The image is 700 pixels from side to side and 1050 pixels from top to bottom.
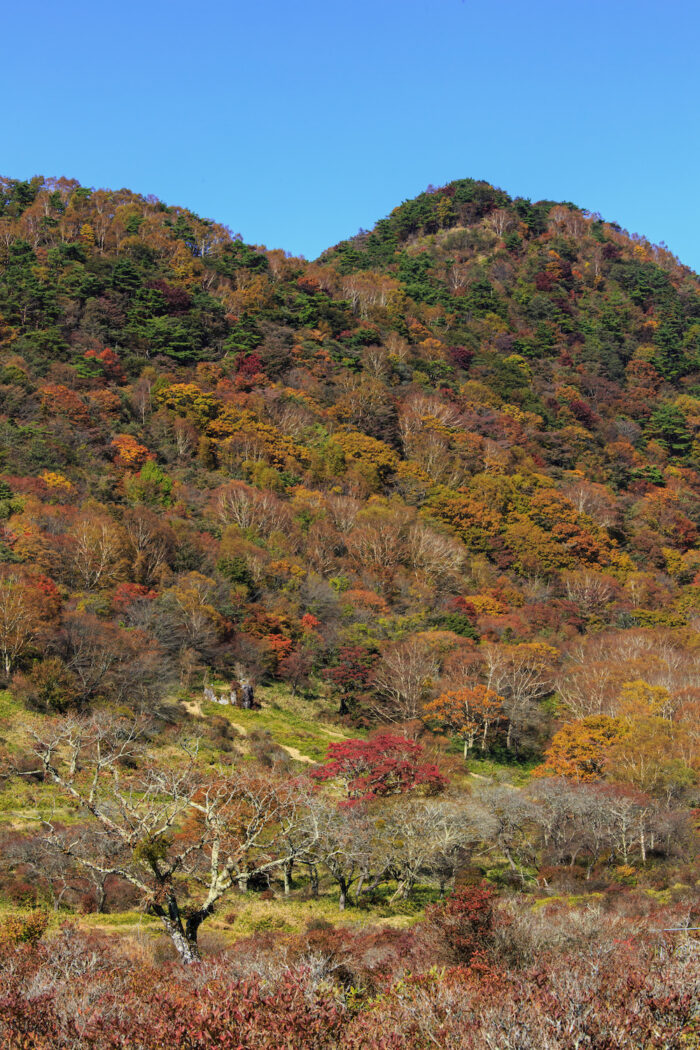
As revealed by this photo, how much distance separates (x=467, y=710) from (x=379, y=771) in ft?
47.3

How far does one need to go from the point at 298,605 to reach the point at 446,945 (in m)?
34.3

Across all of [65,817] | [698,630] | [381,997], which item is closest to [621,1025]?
[381,997]

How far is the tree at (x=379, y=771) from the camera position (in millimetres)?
27438

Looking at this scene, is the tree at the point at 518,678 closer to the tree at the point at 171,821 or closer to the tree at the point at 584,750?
the tree at the point at 584,750

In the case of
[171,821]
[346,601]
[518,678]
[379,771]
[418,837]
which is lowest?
[418,837]

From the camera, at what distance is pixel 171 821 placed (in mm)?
12250

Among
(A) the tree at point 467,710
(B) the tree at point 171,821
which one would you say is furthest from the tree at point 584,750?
(B) the tree at point 171,821

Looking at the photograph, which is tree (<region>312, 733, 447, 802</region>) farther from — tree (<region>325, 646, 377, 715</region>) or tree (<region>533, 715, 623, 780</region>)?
tree (<region>325, 646, 377, 715</region>)

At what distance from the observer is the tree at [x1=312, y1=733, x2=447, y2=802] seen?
27.4 metres

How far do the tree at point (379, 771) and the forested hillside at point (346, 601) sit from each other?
13cm

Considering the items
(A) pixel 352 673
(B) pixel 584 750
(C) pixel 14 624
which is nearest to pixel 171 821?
(C) pixel 14 624

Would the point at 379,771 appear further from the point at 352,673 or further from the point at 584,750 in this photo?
the point at 352,673

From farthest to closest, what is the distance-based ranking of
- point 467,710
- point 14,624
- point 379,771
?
point 467,710 → point 14,624 → point 379,771

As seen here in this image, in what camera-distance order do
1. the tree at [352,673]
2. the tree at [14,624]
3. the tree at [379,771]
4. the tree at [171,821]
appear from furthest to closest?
the tree at [352,673]
the tree at [14,624]
the tree at [379,771]
the tree at [171,821]
